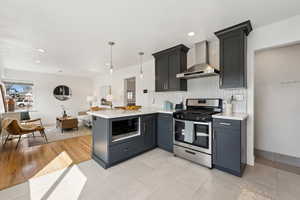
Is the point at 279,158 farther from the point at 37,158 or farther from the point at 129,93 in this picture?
the point at 37,158

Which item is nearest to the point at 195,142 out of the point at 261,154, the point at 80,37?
the point at 261,154

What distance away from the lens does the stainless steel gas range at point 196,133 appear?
7.51 feet

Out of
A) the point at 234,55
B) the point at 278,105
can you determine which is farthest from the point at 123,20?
the point at 278,105

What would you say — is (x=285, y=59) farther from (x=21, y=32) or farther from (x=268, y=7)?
(x=21, y=32)

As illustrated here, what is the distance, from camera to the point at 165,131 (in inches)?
118

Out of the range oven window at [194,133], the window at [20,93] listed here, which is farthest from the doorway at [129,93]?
the window at [20,93]

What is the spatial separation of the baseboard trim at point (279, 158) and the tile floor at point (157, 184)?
1.52 ft

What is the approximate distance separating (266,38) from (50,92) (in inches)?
315

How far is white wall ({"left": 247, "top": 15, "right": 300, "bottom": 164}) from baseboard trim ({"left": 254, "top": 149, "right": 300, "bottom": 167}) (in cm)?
62

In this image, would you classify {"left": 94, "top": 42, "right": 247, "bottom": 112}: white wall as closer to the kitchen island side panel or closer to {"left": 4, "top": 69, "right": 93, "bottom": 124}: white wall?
{"left": 4, "top": 69, "right": 93, "bottom": 124}: white wall

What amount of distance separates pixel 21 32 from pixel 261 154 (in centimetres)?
535

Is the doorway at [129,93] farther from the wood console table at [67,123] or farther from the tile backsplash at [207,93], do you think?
the wood console table at [67,123]

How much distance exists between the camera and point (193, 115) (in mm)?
2441

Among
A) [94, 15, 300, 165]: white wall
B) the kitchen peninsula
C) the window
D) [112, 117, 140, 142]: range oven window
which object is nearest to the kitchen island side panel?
the kitchen peninsula
